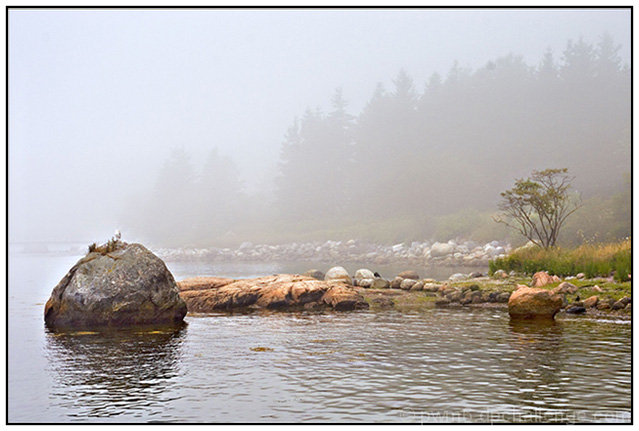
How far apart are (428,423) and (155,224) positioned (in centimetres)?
12610

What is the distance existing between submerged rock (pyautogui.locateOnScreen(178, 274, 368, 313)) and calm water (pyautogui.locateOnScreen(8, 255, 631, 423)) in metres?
4.17

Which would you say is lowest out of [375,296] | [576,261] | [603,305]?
[603,305]

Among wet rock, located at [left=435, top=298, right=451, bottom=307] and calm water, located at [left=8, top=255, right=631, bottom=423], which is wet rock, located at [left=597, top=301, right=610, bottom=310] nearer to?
calm water, located at [left=8, top=255, right=631, bottom=423]

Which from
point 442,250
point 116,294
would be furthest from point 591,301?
point 442,250

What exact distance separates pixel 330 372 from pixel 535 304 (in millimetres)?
10178

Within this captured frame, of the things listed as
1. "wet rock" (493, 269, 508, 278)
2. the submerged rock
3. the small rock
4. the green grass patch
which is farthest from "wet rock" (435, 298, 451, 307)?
"wet rock" (493, 269, 508, 278)

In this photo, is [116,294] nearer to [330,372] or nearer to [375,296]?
[330,372]

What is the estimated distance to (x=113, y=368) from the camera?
14.6m

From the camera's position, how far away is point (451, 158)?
101 m

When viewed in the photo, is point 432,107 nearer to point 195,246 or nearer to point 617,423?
point 195,246

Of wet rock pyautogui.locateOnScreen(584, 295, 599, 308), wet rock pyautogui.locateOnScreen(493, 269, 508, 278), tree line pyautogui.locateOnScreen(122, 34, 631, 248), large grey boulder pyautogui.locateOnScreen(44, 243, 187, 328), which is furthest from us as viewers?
tree line pyautogui.locateOnScreen(122, 34, 631, 248)

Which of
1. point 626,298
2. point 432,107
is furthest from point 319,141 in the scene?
point 626,298

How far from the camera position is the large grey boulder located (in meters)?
20.8

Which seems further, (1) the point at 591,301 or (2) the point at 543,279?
(2) the point at 543,279
